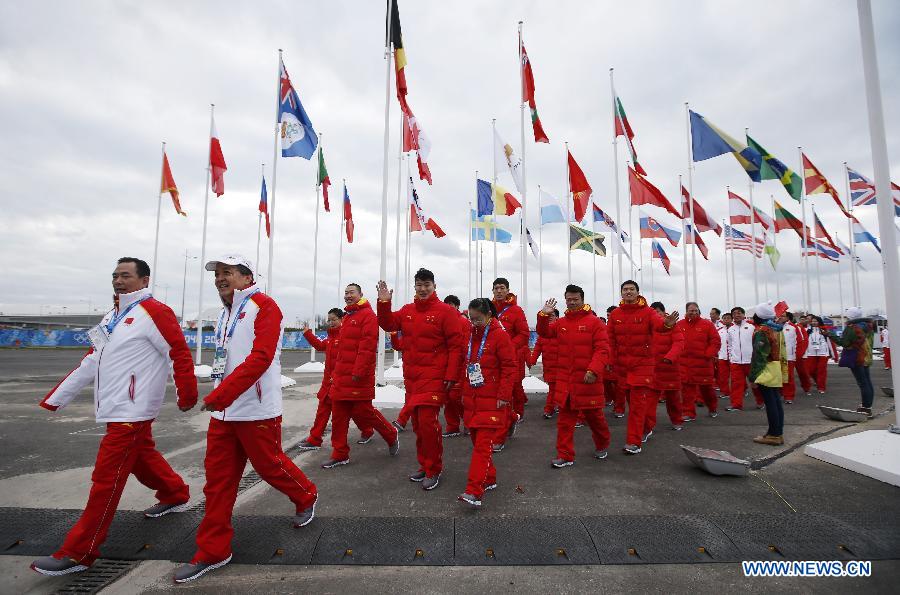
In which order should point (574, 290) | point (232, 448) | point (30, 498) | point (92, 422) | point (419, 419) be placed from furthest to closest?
point (92, 422), point (574, 290), point (419, 419), point (30, 498), point (232, 448)

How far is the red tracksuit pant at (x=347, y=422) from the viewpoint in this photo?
5.34m

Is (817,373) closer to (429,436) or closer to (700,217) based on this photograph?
(700,217)

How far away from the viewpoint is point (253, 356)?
304 cm

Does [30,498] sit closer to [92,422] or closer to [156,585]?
[156,585]

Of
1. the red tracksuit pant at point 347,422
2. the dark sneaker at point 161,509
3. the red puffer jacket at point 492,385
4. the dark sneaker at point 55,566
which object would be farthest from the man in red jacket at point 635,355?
the dark sneaker at point 55,566

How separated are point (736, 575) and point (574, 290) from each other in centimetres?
324

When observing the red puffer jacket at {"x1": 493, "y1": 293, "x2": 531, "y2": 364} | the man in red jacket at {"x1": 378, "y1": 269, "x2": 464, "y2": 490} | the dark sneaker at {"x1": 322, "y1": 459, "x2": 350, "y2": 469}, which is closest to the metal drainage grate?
the dark sneaker at {"x1": 322, "y1": 459, "x2": 350, "y2": 469}

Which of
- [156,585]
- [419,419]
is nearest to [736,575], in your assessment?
[419,419]

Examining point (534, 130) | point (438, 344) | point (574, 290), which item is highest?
point (534, 130)

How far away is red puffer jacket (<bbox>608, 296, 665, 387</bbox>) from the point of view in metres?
5.95

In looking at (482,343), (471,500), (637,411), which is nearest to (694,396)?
(637,411)

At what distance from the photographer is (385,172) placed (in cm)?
1084

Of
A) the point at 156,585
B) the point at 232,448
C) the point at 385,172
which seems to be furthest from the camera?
the point at 385,172

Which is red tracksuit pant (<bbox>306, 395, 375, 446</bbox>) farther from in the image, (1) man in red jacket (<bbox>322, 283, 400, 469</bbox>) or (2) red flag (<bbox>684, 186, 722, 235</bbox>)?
(2) red flag (<bbox>684, 186, 722, 235</bbox>)
